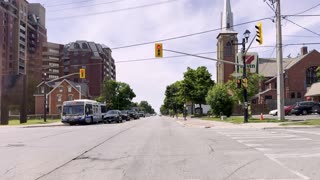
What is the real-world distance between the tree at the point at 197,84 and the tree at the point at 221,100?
30.4 meters

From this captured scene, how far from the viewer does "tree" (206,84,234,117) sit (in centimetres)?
5491

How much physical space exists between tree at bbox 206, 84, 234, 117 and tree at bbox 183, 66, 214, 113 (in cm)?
3044

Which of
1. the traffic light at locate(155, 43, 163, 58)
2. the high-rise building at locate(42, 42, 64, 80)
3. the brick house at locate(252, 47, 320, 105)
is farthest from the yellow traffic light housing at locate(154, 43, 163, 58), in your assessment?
the high-rise building at locate(42, 42, 64, 80)

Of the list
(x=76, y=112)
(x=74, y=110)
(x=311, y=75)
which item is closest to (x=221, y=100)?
(x=76, y=112)

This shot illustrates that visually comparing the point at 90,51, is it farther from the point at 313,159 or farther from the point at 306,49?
the point at 313,159

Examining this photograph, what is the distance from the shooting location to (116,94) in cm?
12750

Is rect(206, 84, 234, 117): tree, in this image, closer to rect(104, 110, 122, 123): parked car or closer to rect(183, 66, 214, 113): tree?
rect(104, 110, 122, 123): parked car

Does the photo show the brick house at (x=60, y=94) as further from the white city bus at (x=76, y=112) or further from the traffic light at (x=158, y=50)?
the traffic light at (x=158, y=50)

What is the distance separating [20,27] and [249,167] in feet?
482

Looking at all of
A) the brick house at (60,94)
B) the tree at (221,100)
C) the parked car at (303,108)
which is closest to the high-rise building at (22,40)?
the brick house at (60,94)

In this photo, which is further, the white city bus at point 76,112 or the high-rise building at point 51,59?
the high-rise building at point 51,59

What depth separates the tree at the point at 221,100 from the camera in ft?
180

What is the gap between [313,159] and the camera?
12672mm

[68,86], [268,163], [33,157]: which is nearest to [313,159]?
[268,163]
